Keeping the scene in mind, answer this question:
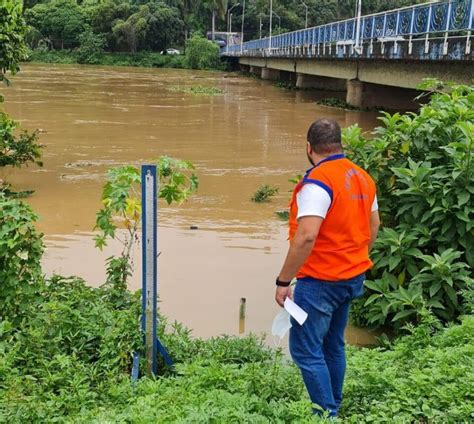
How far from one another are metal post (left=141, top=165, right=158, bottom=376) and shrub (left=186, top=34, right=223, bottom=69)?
188ft

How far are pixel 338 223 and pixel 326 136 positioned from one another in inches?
16.6

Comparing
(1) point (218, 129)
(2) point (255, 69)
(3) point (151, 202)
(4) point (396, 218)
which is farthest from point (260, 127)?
(2) point (255, 69)

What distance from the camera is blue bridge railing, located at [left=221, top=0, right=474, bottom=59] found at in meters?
12.5

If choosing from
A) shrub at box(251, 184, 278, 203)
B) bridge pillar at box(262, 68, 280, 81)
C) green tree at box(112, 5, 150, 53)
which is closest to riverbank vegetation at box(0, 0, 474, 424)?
shrub at box(251, 184, 278, 203)

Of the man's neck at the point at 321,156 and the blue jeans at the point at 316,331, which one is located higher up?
the man's neck at the point at 321,156

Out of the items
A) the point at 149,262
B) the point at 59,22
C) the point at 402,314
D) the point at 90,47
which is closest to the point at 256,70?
the point at 90,47

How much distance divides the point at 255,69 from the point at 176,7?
2481cm

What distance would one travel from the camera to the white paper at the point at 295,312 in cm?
293

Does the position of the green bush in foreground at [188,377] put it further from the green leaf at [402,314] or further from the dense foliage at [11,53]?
the dense foliage at [11,53]

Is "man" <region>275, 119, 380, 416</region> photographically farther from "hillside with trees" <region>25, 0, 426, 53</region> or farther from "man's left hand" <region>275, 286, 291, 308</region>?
"hillside with trees" <region>25, 0, 426, 53</region>

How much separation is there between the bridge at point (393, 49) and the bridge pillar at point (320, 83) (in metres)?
1.40

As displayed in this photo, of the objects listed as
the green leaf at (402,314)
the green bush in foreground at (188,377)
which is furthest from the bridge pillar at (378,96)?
the green bush in foreground at (188,377)

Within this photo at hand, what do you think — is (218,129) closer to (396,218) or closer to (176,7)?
(396,218)

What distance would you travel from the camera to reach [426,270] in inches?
177
